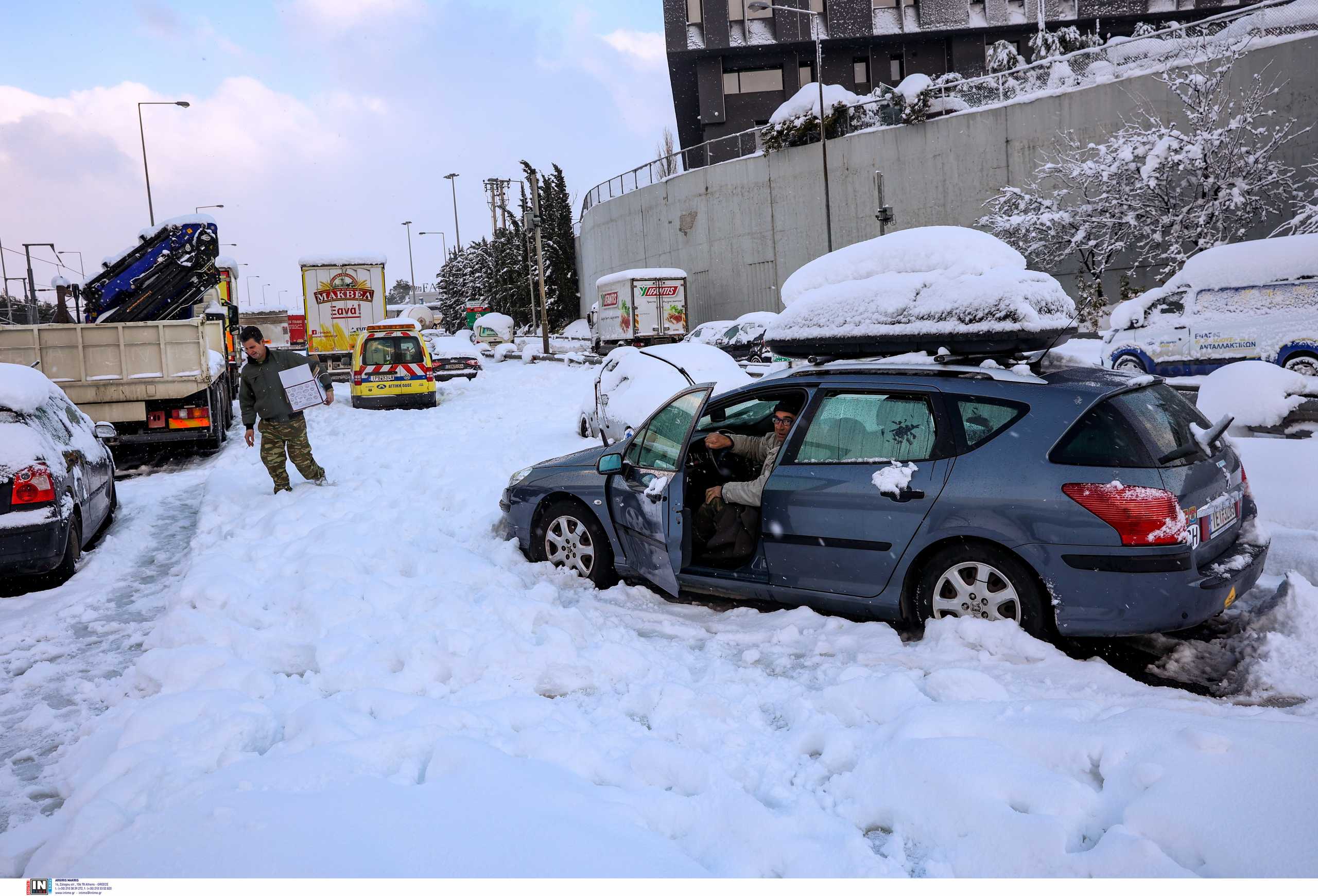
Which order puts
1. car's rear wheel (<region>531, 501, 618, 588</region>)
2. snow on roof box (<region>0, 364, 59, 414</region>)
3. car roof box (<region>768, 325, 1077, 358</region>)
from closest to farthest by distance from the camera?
1. car roof box (<region>768, 325, 1077, 358</region>)
2. car's rear wheel (<region>531, 501, 618, 588</region>)
3. snow on roof box (<region>0, 364, 59, 414</region>)

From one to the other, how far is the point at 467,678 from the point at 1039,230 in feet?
95.0

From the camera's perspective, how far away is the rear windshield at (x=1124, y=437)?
13.6 feet

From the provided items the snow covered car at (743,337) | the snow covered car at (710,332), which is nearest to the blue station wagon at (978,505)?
the snow covered car at (743,337)

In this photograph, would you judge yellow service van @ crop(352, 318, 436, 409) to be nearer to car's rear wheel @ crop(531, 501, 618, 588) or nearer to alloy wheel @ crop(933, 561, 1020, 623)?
car's rear wheel @ crop(531, 501, 618, 588)

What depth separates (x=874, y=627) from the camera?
480cm

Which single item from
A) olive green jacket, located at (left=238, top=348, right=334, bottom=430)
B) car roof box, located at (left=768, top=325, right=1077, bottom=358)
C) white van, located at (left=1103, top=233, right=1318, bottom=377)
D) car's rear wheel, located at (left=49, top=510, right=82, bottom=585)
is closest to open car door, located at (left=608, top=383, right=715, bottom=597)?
car roof box, located at (left=768, top=325, right=1077, bottom=358)

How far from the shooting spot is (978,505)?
4328 mm

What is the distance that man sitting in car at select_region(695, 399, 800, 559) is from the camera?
5215 mm

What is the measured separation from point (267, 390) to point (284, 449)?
2.40ft

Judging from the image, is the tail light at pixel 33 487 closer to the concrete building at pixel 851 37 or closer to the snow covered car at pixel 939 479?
the snow covered car at pixel 939 479

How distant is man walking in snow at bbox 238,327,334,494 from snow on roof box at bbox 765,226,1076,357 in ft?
17.5

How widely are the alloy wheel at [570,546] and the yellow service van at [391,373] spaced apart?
13505 mm

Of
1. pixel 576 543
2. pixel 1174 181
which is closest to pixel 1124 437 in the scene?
pixel 576 543

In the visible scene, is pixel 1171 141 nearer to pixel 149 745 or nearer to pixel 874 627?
pixel 874 627
